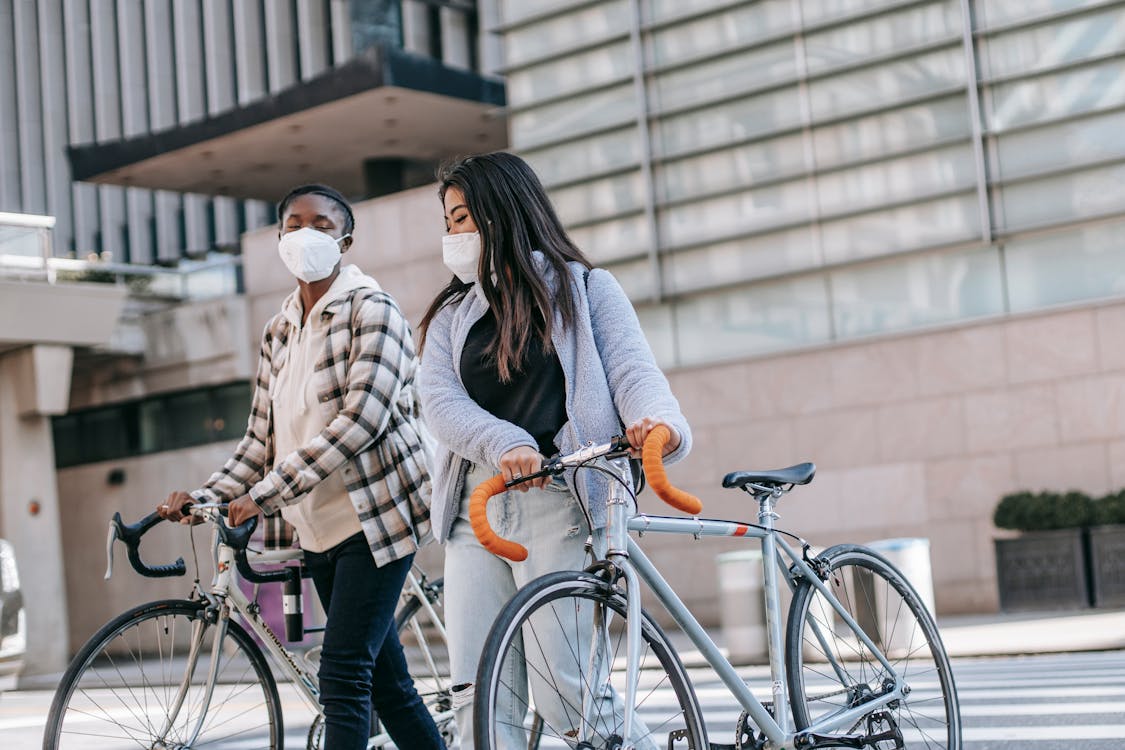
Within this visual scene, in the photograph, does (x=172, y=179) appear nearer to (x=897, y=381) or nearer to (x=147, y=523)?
(x=897, y=381)

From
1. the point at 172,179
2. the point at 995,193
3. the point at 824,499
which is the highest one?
the point at 172,179

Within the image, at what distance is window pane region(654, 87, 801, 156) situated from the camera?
738 inches

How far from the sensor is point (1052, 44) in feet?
55.6

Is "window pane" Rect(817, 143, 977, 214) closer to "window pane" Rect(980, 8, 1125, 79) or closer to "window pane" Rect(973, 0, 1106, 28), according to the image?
"window pane" Rect(980, 8, 1125, 79)

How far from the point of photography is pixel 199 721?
15.9 ft

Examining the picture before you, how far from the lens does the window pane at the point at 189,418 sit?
2448cm

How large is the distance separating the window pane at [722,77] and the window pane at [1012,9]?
237cm

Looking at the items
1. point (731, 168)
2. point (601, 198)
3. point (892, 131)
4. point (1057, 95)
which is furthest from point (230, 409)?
point (1057, 95)

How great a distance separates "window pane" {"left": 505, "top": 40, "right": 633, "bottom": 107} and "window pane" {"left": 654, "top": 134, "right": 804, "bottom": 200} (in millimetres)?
1516

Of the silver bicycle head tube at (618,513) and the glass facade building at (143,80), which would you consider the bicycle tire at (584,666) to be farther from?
the glass facade building at (143,80)

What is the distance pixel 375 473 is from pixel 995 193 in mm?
13666

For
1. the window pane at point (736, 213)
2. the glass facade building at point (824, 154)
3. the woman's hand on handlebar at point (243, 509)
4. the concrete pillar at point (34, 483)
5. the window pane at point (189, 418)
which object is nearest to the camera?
the woman's hand on handlebar at point (243, 509)

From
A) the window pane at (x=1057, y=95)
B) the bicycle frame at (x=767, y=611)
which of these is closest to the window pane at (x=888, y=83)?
the window pane at (x=1057, y=95)

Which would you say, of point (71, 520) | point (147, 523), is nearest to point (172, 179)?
point (71, 520)
